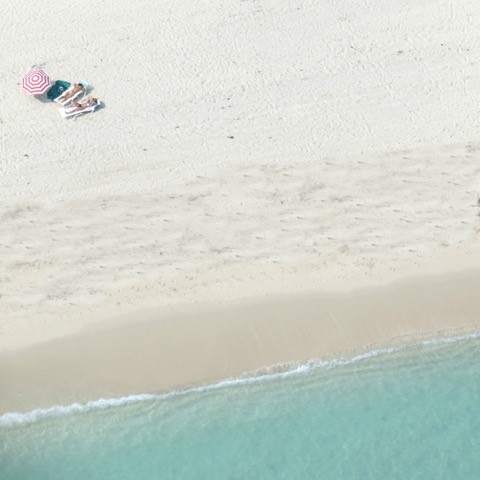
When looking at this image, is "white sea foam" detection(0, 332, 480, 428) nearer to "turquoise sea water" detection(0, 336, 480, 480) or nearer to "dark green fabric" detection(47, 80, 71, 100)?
"turquoise sea water" detection(0, 336, 480, 480)

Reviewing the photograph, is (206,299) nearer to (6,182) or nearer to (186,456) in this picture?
(186,456)

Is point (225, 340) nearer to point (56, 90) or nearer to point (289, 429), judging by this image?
point (289, 429)

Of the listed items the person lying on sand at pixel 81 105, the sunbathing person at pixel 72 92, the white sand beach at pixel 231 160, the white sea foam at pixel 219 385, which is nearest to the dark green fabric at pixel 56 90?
the sunbathing person at pixel 72 92

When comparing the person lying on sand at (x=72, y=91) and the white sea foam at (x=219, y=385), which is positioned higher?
the person lying on sand at (x=72, y=91)

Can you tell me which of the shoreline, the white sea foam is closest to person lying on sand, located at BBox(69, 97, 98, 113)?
the shoreline

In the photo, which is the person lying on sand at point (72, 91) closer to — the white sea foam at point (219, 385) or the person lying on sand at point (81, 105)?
the person lying on sand at point (81, 105)

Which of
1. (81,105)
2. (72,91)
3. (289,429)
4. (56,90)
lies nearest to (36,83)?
(56,90)

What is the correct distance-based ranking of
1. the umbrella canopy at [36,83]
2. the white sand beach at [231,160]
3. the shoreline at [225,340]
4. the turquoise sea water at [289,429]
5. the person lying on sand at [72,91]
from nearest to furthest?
the turquoise sea water at [289,429], the shoreline at [225,340], the white sand beach at [231,160], the umbrella canopy at [36,83], the person lying on sand at [72,91]
